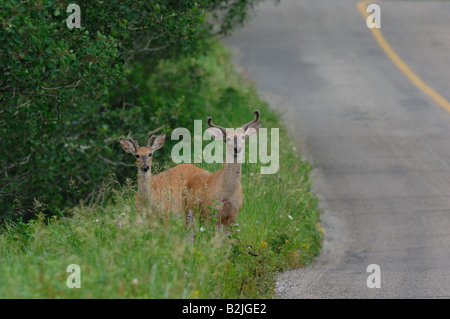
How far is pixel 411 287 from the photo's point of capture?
9695 millimetres

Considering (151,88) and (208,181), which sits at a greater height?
(208,181)

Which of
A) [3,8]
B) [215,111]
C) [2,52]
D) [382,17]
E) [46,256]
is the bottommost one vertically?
[382,17]

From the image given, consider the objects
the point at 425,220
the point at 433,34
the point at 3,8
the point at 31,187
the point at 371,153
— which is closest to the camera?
the point at 3,8

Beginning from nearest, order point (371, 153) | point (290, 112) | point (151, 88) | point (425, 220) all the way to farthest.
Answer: point (425, 220), point (371, 153), point (151, 88), point (290, 112)

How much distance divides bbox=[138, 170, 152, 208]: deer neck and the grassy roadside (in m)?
0.19

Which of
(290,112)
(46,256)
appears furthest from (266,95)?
(46,256)

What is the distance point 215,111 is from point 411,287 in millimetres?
8169

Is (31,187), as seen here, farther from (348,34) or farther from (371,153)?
(348,34)

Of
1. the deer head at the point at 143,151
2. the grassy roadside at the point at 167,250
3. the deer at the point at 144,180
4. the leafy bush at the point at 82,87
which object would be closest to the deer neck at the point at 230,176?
the grassy roadside at the point at 167,250

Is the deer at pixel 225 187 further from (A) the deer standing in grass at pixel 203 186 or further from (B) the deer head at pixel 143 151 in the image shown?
(B) the deer head at pixel 143 151

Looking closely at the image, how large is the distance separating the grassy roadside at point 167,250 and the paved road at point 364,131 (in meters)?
0.49

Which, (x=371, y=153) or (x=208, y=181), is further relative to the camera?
(x=371, y=153)

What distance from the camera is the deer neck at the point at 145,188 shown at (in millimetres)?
9945

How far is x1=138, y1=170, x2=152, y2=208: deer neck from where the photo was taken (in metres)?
9.95
